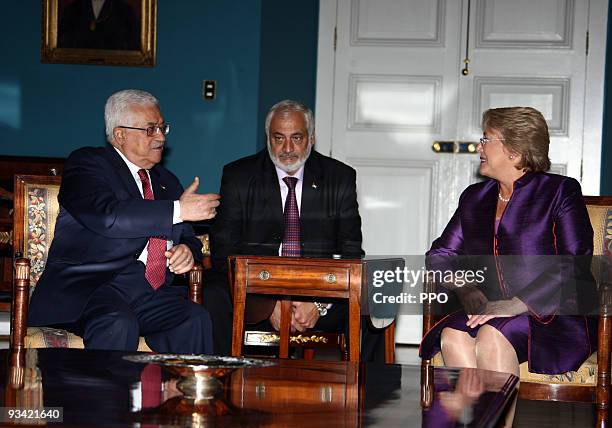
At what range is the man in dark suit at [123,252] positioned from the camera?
3486 mm

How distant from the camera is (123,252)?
11.9ft

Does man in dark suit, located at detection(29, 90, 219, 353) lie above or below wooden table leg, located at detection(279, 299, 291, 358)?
above

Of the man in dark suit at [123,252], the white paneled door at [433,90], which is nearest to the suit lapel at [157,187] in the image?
the man in dark suit at [123,252]

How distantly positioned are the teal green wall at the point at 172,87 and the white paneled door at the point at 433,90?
0.53 metres

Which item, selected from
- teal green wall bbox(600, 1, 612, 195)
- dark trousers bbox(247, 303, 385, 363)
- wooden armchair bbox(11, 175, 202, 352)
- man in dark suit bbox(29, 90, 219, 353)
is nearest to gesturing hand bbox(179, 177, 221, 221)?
man in dark suit bbox(29, 90, 219, 353)

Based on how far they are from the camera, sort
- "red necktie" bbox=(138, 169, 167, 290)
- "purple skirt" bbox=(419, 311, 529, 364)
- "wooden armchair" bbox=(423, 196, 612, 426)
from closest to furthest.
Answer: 1. "wooden armchair" bbox=(423, 196, 612, 426)
2. "purple skirt" bbox=(419, 311, 529, 364)
3. "red necktie" bbox=(138, 169, 167, 290)

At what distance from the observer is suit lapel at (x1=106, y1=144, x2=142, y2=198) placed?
3732 mm

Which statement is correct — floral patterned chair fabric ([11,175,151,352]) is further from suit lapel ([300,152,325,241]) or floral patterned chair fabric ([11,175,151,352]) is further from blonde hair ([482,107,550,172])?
blonde hair ([482,107,550,172])

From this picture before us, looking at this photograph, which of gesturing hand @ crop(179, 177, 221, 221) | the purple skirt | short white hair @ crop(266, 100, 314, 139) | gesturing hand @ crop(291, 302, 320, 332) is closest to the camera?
the purple skirt

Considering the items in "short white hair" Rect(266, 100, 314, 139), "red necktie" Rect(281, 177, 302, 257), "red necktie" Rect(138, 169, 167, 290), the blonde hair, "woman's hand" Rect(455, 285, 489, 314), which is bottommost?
"woman's hand" Rect(455, 285, 489, 314)

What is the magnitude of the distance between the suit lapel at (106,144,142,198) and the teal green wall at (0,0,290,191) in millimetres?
2187

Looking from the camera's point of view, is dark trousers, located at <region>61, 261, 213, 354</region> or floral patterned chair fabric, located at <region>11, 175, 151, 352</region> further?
floral patterned chair fabric, located at <region>11, 175, 151, 352</region>

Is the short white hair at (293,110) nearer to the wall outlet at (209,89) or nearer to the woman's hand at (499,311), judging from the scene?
the woman's hand at (499,311)

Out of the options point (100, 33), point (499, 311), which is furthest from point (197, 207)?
point (100, 33)
